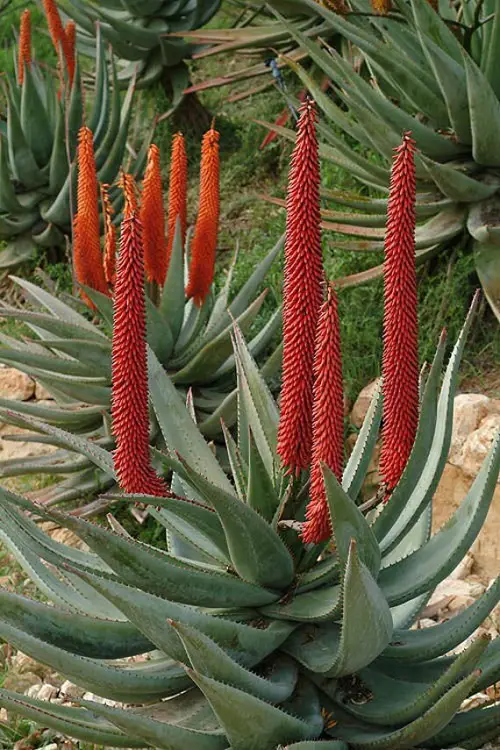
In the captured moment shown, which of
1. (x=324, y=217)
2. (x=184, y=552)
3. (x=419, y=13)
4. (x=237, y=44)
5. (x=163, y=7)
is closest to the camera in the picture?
(x=184, y=552)

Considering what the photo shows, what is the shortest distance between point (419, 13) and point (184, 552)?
2.46 meters

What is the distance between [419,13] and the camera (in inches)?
160

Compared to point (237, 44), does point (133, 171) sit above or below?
below

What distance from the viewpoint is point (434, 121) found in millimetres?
4414

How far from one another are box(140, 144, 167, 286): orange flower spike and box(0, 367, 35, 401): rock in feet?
6.86

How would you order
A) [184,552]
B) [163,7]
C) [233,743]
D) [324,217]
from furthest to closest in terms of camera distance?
[163,7]
[324,217]
[184,552]
[233,743]

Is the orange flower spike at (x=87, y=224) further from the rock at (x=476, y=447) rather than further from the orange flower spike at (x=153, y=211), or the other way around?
the rock at (x=476, y=447)

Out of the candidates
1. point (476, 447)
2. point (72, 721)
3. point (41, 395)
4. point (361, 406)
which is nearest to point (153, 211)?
point (361, 406)

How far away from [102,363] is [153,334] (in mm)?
221

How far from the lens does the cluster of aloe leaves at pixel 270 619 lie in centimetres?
195

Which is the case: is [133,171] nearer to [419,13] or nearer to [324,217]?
[324,217]

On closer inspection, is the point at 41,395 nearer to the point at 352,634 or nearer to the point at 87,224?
the point at 87,224

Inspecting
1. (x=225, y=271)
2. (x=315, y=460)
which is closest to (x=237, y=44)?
(x=225, y=271)

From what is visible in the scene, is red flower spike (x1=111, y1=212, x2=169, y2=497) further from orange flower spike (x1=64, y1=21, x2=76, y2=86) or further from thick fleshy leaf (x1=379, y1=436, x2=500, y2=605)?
orange flower spike (x1=64, y1=21, x2=76, y2=86)
